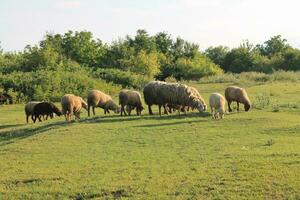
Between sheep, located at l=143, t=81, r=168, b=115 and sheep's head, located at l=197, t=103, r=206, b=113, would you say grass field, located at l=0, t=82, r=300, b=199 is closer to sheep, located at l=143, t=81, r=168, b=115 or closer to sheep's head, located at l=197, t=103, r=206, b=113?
sheep's head, located at l=197, t=103, r=206, b=113

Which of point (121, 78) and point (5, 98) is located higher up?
point (121, 78)

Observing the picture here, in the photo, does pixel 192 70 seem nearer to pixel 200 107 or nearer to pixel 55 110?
pixel 55 110

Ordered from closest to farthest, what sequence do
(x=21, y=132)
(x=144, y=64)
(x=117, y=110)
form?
1. (x=21, y=132)
2. (x=117, y=110)
3. (x=144, y=64)

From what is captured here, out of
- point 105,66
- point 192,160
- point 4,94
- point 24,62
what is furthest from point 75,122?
point 105,66

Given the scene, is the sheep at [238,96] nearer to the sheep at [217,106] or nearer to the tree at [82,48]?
the sheep at [217,106]

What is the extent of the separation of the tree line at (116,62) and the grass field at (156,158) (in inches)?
899

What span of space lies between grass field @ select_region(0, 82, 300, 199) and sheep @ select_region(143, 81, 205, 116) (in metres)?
0.95

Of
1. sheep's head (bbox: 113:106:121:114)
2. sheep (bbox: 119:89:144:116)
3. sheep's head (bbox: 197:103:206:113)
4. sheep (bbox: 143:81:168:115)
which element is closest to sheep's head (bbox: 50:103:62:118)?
sheep's head (bbox: 113:106:121:114)

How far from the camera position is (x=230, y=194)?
12.0 meters

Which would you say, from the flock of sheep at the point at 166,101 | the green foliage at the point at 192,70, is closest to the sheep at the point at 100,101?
the flock of sheep at the point at 166,101

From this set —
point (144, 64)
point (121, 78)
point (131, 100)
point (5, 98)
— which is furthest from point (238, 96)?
point (144, 64)

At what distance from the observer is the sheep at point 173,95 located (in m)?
25.1

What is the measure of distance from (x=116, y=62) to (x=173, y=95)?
44.9 meters

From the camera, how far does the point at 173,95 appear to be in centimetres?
2527
